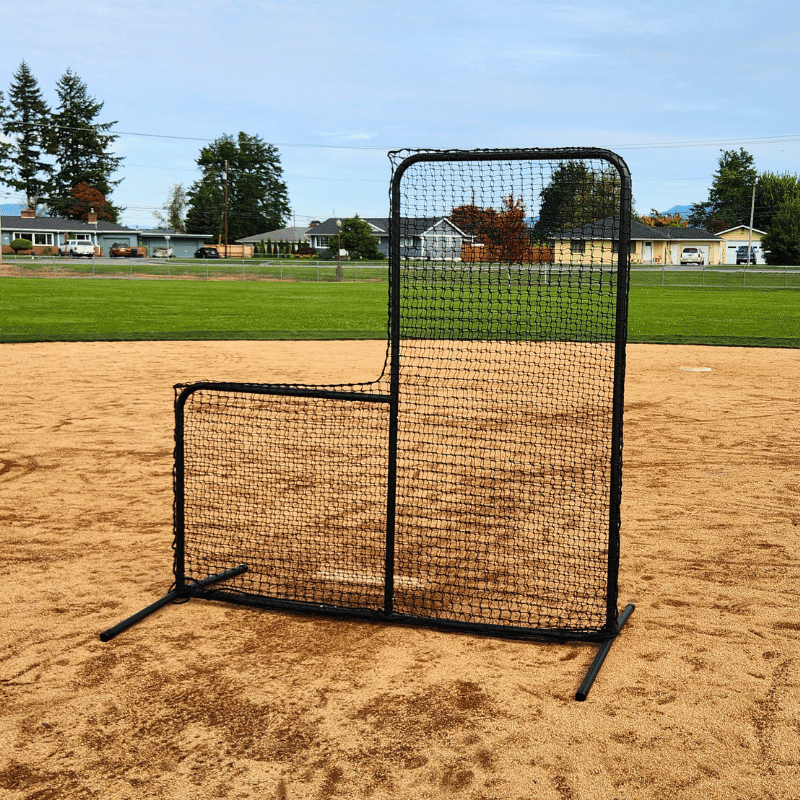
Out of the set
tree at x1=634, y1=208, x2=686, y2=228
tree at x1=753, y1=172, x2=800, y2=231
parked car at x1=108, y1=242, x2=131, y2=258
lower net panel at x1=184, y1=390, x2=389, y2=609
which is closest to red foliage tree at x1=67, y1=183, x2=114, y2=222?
parked car at x1=108, y1=242, x2=131, y2=258

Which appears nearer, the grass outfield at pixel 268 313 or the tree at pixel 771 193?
the grass outfield at pixel 268 313

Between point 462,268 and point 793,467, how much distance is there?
395cm

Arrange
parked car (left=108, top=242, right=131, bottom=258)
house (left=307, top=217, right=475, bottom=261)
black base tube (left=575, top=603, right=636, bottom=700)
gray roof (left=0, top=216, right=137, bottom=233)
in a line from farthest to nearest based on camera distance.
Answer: gray roof (left=0, top=216, right=137, bottom=233) → parked car (left=108, top=242, right=131, bottom=258) → house (left=307, top=217, right=475, bottom=261) → black base tube (left=575, top=603, right=636, bottom=700)

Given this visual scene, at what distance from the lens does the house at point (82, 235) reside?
77750 mm

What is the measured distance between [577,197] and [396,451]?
1.61m

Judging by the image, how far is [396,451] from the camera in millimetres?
4609

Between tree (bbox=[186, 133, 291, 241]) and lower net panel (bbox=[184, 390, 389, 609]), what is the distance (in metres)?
88.2

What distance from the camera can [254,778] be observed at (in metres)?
3.18

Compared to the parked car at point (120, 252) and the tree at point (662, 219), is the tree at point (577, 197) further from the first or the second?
the tree at point (662, 219)

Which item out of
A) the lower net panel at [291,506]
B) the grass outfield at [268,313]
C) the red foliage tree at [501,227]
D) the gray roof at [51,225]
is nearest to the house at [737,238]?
the grass outfield at [268,313]

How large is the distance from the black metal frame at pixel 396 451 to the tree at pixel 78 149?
306ft

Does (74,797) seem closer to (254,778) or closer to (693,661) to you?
(254,778)

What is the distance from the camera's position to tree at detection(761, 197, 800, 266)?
67.2m

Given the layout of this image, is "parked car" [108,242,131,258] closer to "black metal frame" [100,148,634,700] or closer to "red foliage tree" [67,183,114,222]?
"red foliage tree" [67,183,114,222]
